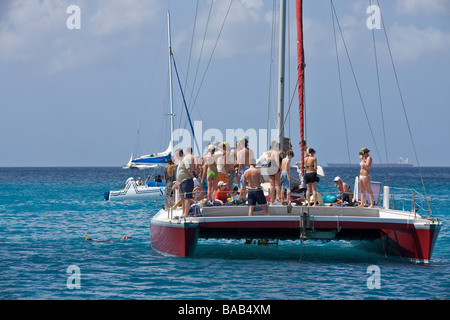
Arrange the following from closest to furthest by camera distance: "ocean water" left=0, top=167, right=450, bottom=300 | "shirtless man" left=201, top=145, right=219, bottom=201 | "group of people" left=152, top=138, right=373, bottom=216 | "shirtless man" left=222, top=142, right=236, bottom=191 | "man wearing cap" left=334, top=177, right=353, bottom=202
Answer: "ocean water" left=0, top=167, right=450, bottom=300 < "group of people" left=152, top=138, right=373, bottom=216 < "man wearing cap" left=334, top=177, right=353, bottom=202 < "shirtless man" left=201, top=145, right=219, bottom=201 < "shirtless man" left=222, top=142, right=236, bottom=191

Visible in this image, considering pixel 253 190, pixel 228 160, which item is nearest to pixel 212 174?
pixel 228 160

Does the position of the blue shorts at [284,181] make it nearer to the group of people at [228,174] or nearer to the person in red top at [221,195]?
the group of people at [228,174]

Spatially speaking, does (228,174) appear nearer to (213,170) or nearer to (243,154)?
(213,170)

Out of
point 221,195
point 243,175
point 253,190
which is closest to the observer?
point 253,190

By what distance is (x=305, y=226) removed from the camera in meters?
14.6

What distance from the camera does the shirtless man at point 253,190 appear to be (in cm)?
1505

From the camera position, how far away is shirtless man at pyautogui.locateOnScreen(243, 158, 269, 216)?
49.4 feet

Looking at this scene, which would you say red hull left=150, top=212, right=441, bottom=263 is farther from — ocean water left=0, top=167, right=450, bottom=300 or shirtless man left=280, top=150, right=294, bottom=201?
shirtless man left=280, top=150, right=294, bottom=201

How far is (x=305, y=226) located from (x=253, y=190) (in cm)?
144

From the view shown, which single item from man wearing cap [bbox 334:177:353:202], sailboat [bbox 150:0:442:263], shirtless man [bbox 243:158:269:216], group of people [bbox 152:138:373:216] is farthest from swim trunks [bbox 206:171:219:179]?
man wearing cap [bbox 334:177:353:202]

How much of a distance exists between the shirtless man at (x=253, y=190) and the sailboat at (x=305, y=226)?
21cm

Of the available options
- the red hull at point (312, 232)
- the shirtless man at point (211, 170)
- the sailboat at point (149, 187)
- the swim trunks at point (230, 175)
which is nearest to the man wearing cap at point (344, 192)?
the red hull at point (312, 232)
